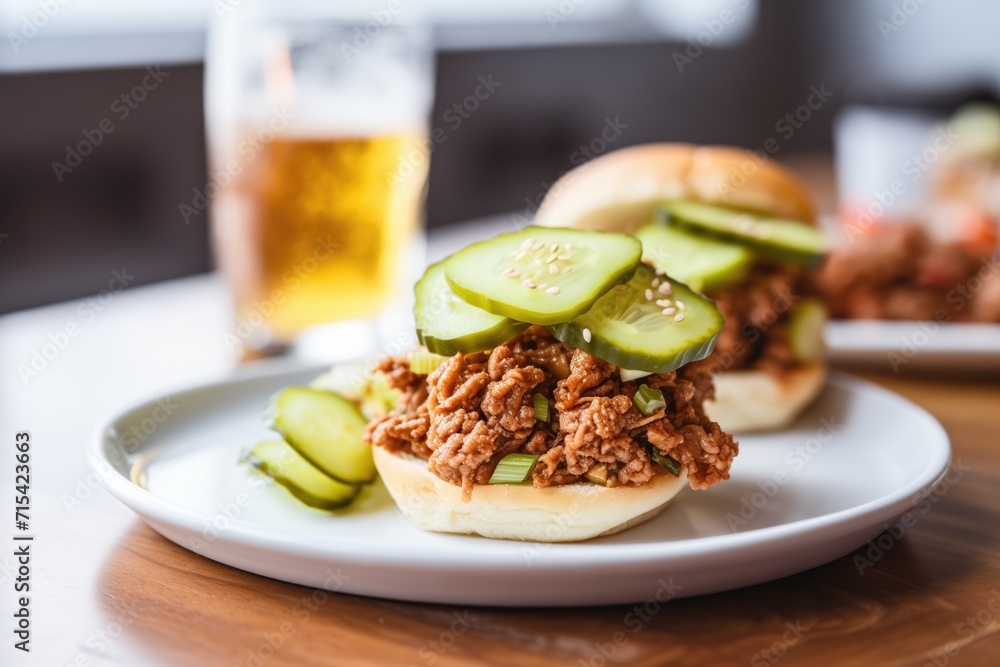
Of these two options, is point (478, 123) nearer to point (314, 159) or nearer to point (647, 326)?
point (314, 159)

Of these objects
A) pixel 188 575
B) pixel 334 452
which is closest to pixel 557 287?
pixel 334 452

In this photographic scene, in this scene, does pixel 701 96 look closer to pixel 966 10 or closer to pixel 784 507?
pixel 966 10

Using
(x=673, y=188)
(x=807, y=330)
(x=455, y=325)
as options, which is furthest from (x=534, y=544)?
(x=673, y=188)

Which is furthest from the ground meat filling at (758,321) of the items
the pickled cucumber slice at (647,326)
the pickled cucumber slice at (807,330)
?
the pickled cucumber slice at (647,326)

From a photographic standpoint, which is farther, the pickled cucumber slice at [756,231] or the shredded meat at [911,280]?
the shredded meat at [911,280]

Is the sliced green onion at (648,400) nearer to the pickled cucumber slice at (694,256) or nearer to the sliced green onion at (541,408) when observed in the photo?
the sliced green onion at (541,408)

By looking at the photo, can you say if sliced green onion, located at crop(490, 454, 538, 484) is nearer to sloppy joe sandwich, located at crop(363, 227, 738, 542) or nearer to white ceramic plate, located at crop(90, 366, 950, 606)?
sloppy joe sandwich, located at crop(363, 227, 738, 542)

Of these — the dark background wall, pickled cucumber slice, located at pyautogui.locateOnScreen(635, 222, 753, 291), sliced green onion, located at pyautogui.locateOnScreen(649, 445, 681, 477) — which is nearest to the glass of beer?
pickled cucumber slice, located at pyautogui.locateOnScreen(635, 222, 753, 291)
